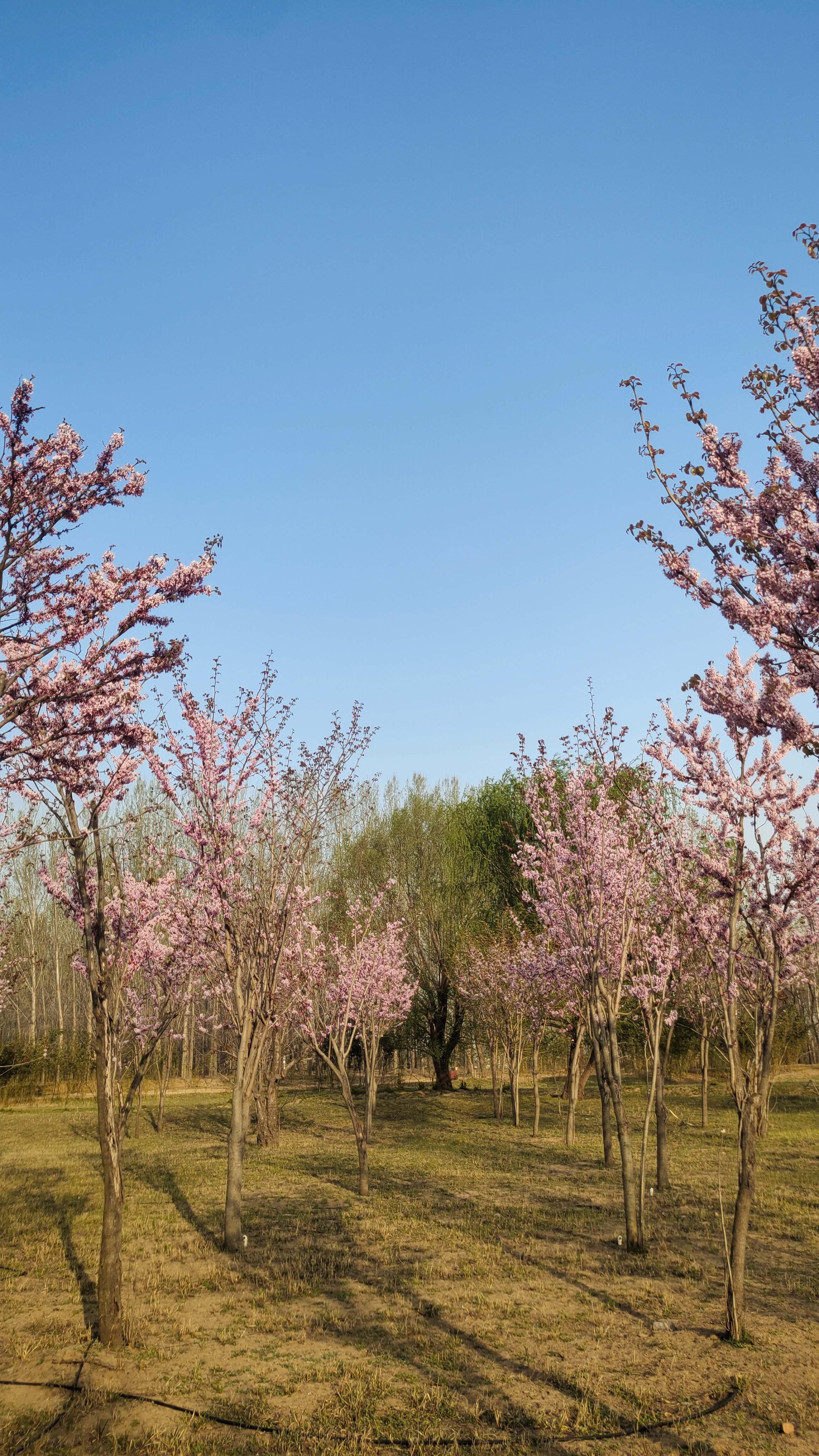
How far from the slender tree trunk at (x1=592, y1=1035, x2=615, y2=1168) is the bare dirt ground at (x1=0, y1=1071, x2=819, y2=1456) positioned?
50 centimetres

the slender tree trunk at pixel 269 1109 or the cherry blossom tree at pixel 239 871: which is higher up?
the cherry blossom tree at pixel 239 871

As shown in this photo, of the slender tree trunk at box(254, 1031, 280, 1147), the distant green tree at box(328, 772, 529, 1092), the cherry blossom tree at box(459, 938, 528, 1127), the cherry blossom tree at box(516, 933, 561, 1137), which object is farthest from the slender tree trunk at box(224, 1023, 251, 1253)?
the distant green tree at box(328, 772, 529, 1092)

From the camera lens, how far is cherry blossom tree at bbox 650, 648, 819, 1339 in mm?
6371

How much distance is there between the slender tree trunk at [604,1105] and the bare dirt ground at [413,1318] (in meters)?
0.50

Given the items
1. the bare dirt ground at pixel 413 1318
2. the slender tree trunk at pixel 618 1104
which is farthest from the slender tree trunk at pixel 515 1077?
the slender tree trunk at pixel 618 1104

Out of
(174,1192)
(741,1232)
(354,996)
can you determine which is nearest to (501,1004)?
(354,996)

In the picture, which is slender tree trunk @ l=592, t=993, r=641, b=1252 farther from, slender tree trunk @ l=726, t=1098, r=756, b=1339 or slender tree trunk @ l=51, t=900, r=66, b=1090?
slender tree trunk @ l=51, t=900, r=66, b=1090

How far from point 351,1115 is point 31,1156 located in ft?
25.0

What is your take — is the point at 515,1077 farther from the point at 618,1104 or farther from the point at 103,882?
the point at 103,882

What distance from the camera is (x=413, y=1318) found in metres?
6.77

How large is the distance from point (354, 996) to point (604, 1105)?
6178 millimetres

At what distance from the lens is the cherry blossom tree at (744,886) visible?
20.9 ft

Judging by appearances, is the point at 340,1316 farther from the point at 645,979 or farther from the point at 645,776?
the point at 645,776

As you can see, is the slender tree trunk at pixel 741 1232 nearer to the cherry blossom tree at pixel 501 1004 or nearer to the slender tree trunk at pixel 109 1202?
the slender tree trunk at pixel 109 1202
